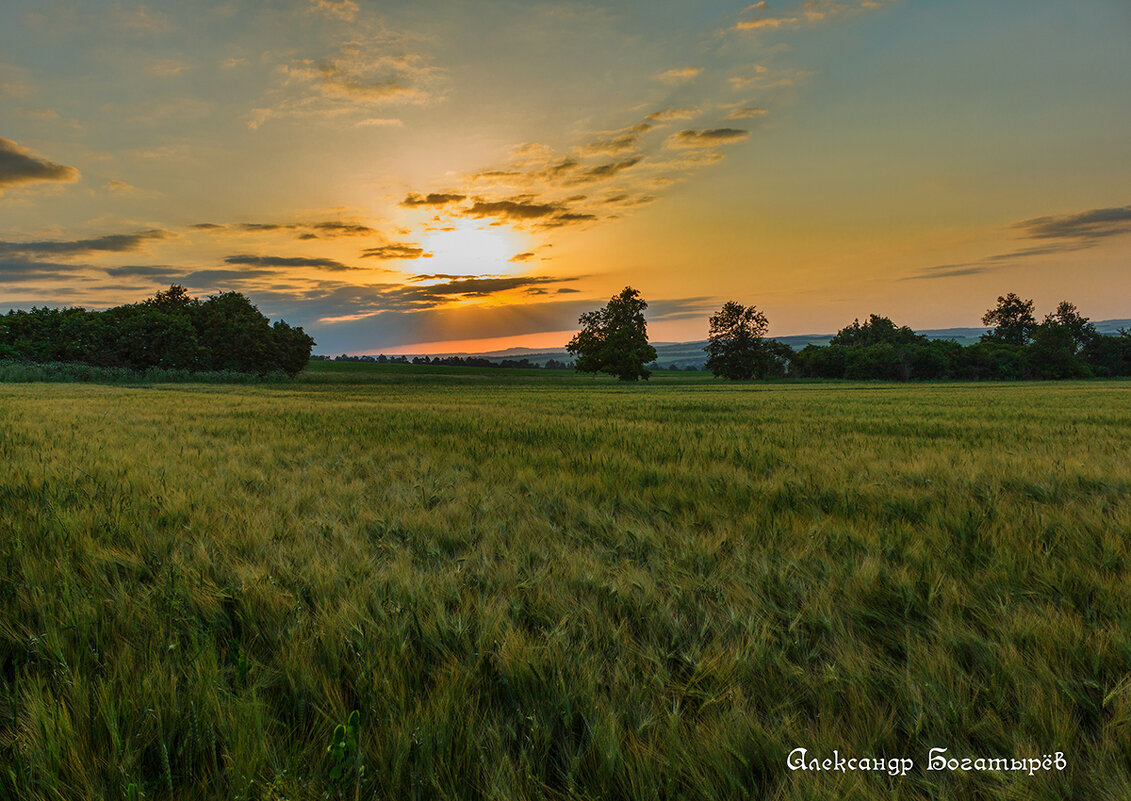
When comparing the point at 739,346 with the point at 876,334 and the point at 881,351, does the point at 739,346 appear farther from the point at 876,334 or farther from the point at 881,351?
the point at 876,334

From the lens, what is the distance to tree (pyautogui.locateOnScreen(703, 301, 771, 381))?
277 ft

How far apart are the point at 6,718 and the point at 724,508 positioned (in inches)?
151

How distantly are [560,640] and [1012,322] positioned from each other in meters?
158

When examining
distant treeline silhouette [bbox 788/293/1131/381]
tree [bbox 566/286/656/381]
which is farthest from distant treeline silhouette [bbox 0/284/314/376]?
distant treeline silhouette [bbox 788/293/1131/381]

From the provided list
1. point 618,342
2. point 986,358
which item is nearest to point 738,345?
point 618,342

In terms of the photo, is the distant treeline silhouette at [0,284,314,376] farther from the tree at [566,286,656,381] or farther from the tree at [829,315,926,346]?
the tree at [829,315,926,346]

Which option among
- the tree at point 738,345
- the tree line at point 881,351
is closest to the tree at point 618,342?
the tree line at point 881,351

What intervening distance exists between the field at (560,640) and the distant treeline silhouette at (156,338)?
7900 centimetres

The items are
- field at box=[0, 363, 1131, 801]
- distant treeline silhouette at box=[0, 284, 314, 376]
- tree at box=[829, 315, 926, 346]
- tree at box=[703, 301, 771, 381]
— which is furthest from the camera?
tree at box=[829, 315, 926, 346]

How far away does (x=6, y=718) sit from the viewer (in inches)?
59.4

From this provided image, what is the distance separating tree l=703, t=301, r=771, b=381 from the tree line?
0.17 m

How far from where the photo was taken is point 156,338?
65938mm

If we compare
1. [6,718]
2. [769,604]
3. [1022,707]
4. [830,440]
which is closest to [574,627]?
[769,604]

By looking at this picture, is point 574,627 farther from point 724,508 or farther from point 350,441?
point 350,441
